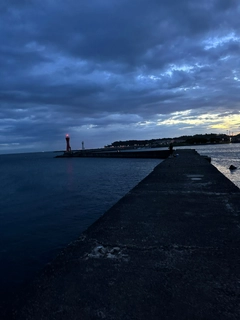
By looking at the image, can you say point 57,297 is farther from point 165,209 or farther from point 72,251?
point 165,209

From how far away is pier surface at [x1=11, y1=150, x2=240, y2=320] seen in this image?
1711mm

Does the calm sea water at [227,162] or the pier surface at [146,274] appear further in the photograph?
the calm sea water at [227,162]

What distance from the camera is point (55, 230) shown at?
8.03 metres

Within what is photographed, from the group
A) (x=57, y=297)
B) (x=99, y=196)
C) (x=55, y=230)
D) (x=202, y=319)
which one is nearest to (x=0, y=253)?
(x=55, y=230)

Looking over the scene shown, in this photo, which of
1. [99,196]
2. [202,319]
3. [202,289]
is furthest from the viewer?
[99,196]

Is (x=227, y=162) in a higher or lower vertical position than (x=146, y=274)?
lower

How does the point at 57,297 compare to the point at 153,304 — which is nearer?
the point at 153,304

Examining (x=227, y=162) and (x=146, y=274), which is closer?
(x=146, y=274)

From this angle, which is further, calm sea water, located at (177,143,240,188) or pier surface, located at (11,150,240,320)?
calm sea water, located at (177,143,240,188)

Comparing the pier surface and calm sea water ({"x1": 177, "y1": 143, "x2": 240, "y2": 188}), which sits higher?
the pier surface

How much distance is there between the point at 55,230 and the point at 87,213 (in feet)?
7.21

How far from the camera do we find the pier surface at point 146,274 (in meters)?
1.71

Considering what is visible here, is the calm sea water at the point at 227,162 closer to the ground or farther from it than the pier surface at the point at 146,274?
closer to the ground

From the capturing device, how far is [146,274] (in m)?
2.19
